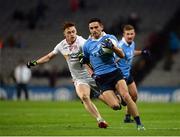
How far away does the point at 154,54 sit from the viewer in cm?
4669

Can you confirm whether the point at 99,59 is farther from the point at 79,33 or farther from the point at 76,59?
the point at 79,33

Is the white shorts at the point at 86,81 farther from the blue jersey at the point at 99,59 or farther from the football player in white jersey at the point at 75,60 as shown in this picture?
the blue jersey at the point at 99,59

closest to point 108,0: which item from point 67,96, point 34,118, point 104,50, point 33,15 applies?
point 33,15

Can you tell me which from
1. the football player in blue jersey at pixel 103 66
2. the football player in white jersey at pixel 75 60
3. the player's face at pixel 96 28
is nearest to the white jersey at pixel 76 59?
the football player in white jersey at pixel 75 60

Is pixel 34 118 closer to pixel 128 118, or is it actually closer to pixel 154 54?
pixel 128 118

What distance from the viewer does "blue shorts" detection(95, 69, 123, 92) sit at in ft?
57.8

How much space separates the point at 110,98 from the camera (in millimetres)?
17734

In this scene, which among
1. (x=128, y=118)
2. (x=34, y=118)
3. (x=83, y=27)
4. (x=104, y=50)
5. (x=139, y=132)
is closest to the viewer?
(x=139, y=132)

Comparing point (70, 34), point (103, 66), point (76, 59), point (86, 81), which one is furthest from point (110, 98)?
point (70, 34)

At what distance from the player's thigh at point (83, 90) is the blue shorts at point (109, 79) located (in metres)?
0.85

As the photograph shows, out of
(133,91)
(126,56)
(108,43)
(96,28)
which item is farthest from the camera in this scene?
(126,56)

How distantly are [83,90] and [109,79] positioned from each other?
1367mm

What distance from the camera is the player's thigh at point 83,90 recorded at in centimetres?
1872

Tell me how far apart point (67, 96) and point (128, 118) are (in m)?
22.0
